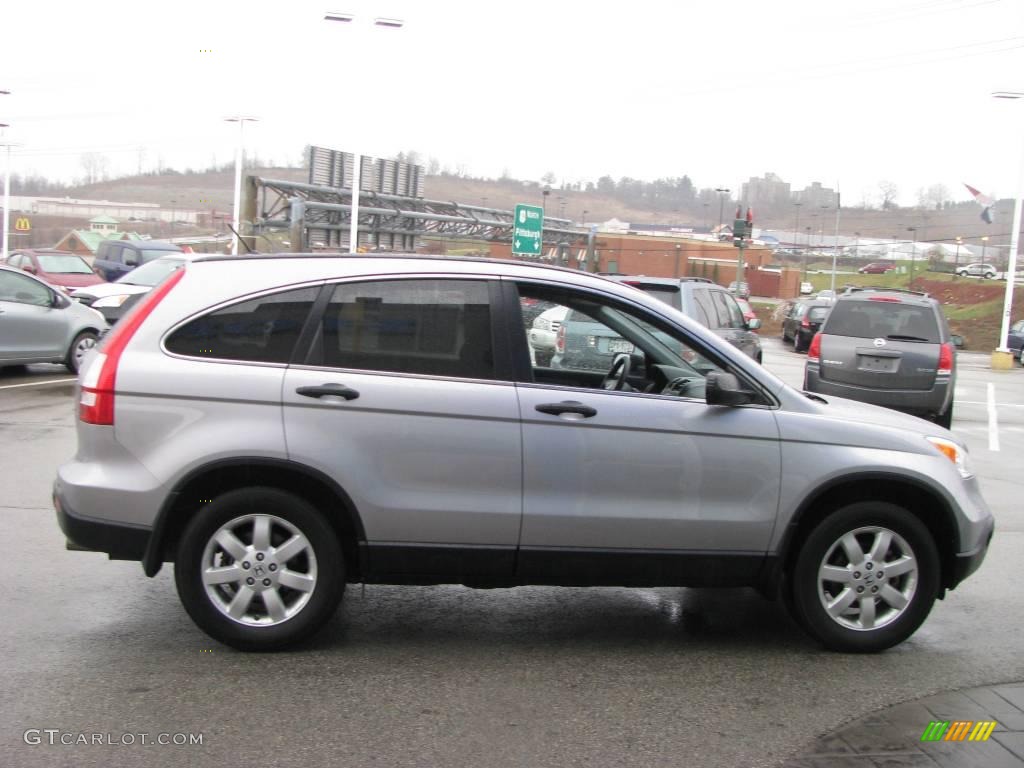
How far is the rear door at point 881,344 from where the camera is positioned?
12.6 meters

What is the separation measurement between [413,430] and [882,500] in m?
2.45

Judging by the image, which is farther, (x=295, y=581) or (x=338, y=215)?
(x=338, y=215)

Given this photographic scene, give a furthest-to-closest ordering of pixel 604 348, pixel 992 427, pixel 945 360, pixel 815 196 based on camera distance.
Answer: pixel 815 196
pixel 992 427
pixel 945 360
pixel 604 348

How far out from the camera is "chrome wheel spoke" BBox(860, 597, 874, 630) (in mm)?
5105

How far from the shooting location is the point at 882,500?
5.20 m

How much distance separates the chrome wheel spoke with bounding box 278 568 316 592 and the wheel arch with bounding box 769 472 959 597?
228 cm

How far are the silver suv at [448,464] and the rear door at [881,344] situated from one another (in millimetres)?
7828

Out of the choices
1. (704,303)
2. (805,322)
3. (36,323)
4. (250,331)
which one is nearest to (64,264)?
(36,323)

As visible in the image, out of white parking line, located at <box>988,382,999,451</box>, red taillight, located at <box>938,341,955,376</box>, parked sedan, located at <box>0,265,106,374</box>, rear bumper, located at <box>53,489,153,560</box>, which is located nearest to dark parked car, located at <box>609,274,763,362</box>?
red taillight, located at <box>938,341,955,376</box>

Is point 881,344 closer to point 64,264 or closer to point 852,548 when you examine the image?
point 852,548

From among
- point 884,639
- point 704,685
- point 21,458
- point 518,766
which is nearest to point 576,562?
point 704,685

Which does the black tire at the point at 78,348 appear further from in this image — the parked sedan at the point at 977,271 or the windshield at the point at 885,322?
the parked sedan at the point at 977,271

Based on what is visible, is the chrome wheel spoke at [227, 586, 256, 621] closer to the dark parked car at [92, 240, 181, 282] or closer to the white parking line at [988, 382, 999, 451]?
the white parking line at [988, 382, 999, 451]

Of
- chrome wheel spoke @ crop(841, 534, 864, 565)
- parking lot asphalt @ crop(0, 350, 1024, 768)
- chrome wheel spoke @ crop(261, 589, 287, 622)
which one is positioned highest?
chrome wheel spoke @ crop(841, 534, 864, 565)
